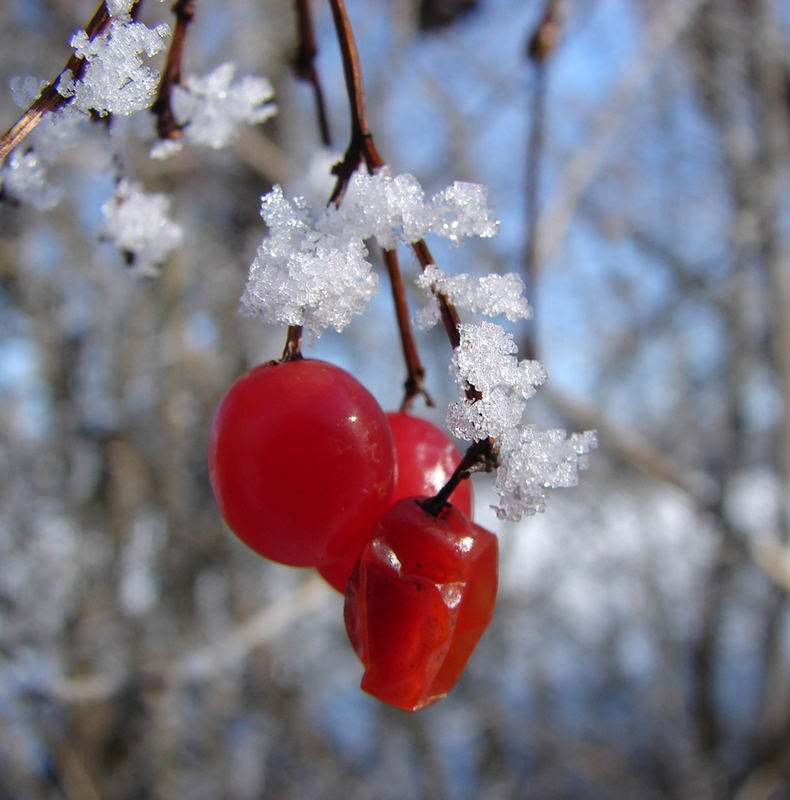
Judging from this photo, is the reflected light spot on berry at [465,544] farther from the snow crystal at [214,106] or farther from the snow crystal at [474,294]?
the snow crystal at [214,106]

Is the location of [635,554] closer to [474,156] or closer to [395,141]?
[474,156]

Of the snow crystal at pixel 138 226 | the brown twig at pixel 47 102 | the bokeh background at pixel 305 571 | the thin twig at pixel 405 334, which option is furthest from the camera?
the bokeh background at pixel 305 571

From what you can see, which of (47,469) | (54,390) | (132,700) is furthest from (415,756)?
(54,390)

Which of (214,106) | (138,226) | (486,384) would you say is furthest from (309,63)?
(486,384)

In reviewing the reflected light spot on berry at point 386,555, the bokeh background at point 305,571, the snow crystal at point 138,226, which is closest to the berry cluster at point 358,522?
the reflected light spot on berry at point 386,555

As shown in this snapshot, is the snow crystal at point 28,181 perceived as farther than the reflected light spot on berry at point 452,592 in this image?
Yes

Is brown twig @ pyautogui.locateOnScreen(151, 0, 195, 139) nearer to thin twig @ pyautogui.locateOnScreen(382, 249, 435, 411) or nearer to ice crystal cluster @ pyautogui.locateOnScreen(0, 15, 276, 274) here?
ice crystal cluster @ pyautogui.locateOnScreen(0, 15, 276, 274)
